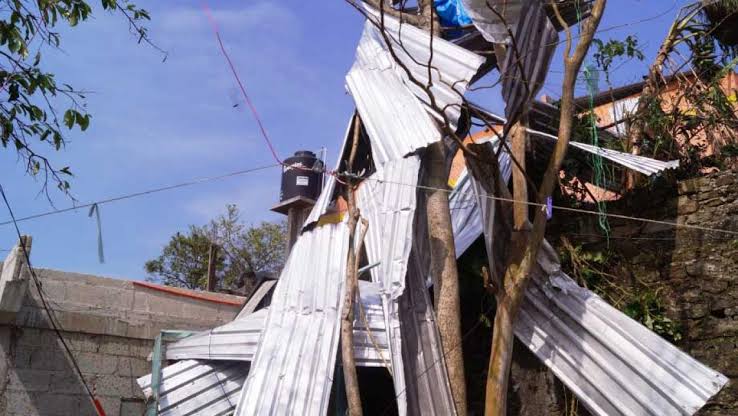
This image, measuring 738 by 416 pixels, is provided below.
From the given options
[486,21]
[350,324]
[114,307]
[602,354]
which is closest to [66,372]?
[114,307]

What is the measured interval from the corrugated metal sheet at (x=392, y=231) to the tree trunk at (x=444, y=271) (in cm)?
29

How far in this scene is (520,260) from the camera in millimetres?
5152

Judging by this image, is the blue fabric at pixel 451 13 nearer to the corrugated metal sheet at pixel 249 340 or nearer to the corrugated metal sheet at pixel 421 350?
the corrugated metal sheet at pixel 421 350

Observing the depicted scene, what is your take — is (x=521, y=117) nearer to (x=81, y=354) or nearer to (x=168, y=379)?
(x=168, y=379)

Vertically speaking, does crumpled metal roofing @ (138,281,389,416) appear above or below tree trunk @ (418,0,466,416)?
below

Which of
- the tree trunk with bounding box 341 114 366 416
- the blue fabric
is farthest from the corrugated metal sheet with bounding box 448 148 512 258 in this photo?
the blue fabric

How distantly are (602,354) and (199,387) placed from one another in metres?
3.26

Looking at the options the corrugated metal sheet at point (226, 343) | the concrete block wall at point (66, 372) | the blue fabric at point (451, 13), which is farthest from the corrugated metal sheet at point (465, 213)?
the concrete block wall at point (66, 372)

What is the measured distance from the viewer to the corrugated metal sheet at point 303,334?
17.7ft

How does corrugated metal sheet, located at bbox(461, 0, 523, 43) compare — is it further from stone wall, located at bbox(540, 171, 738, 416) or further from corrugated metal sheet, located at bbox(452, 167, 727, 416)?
stone wall, located at bbox(540, 171, 738, 416)

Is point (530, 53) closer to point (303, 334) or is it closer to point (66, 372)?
point (303, 334)

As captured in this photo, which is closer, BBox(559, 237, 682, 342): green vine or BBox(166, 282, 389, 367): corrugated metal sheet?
BBox(166, 282, 389, 367): corrugated metal sheet

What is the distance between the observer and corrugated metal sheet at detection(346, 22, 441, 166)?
5.86 meters

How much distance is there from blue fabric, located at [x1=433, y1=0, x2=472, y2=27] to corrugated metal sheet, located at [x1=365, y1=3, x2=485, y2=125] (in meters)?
0.53
